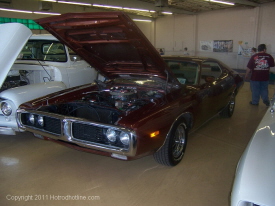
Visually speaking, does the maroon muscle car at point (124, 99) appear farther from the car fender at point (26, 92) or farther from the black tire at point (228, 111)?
the black tire at point (228, 111)

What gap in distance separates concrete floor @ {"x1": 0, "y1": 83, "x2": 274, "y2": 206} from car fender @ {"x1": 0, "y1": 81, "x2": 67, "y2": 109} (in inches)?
28.9

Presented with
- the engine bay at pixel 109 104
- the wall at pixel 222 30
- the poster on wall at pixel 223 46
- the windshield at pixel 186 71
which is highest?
the wall at pixel 222 30

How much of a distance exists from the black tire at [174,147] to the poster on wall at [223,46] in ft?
42.6

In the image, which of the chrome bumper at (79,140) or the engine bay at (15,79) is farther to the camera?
the engine bay at (15,79)

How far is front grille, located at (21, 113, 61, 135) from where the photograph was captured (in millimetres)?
2754

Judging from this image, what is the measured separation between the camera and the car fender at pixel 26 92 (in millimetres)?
3502

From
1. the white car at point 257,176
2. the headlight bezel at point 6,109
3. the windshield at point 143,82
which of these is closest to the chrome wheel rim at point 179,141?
the windshield at point 143,82

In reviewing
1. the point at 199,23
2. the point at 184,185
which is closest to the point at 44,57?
the point at 184,185

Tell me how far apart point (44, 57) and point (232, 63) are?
39.8ft

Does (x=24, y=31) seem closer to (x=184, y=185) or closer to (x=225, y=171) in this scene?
(x=184, y=185)

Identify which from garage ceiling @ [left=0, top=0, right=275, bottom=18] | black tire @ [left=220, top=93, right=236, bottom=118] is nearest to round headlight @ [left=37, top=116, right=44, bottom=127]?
black tire @ [left=220, top=93, right=236, bottom=118]

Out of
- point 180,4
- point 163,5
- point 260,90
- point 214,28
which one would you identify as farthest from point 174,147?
point 214,28

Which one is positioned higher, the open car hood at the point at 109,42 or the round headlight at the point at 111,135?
the open car hood at the point at 109,42

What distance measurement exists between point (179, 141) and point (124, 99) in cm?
90
